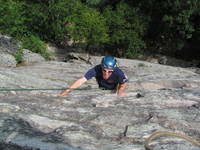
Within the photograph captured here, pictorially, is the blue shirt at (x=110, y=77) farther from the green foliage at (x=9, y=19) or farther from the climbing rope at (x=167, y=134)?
the green foliage at (x=9, y=19)

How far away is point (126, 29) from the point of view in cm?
3012

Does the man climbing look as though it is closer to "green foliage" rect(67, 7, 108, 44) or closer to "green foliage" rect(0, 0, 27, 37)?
"green foliage" rect(0, 0, 27, 37)

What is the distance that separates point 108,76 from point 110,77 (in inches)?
7.1

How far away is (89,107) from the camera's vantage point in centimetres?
695

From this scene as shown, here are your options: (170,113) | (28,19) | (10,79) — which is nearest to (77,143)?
(170,113)

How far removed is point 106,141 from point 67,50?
85.7 feet

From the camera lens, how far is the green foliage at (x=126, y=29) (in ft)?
97.6

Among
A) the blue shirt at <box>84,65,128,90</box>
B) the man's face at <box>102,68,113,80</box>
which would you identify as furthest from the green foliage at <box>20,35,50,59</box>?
the man's face at <box>102,68,113,80</box>

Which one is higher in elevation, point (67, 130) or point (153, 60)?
point (67, 130)

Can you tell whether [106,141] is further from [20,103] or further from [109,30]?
[109,30]

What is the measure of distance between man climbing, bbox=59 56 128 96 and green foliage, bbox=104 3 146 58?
68.3ft

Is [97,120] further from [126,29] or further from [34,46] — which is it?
[126,29]

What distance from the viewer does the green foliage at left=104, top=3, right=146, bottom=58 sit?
29.7 metres

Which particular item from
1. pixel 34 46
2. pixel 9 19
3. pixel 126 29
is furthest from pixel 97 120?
pixel 126 29
